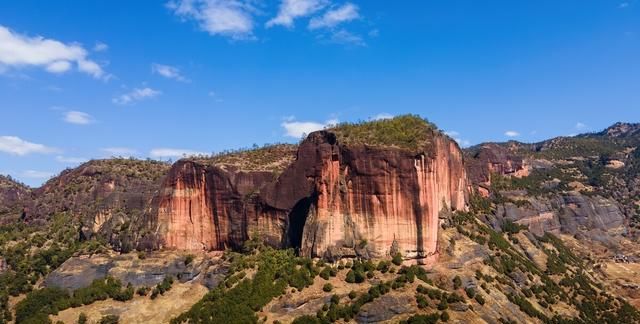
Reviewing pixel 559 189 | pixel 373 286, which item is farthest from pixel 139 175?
pixel 559 189

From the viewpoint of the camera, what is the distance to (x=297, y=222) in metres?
98.1

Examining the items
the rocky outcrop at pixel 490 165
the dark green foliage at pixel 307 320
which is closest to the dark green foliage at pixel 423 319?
the dark green foliage at pixel 307 320

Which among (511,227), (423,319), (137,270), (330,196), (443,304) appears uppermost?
(330,196)

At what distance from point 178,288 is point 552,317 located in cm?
6059

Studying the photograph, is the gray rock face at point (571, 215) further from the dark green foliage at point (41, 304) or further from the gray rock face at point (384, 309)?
the dark green foliage at point (41, 304)

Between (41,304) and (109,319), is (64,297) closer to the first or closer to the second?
(41,304)

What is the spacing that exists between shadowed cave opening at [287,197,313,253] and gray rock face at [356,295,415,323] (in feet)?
76.4

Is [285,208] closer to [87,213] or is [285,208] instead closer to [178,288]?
[178,288]

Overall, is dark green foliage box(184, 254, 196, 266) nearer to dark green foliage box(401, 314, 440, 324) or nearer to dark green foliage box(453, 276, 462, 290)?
dark green foliage box(401, 314, 440, 324)

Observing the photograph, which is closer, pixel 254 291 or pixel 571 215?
pixel 254 291

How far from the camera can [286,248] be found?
97438 millimetres

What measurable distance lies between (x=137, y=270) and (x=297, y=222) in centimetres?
2920

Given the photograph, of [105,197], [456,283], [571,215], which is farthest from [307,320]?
[571,215]

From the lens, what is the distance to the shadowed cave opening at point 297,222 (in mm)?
96562
